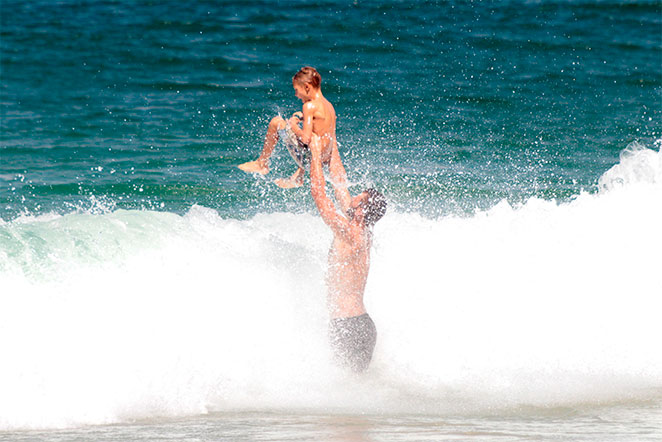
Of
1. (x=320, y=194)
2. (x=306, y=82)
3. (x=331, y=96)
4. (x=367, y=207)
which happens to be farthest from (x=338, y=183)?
(x=331, y=96)

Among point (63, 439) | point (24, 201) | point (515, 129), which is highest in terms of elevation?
point (515, 129)

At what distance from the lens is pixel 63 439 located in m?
5.17

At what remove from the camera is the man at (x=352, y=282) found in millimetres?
6434

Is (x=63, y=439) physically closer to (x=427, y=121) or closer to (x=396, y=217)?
(x=396, y=217)

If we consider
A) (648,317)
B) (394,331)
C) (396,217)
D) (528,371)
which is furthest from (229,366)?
(648,317)

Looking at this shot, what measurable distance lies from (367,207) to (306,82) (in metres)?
1.02

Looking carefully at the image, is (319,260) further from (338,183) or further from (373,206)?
(373,206)

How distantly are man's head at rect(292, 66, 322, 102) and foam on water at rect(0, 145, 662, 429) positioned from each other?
1.65 metres

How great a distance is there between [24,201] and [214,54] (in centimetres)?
756

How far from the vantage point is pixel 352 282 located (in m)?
6.50

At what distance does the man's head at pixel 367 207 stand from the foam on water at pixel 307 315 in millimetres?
874

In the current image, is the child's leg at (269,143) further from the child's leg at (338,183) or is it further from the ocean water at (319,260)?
the ocean water at (319,260)

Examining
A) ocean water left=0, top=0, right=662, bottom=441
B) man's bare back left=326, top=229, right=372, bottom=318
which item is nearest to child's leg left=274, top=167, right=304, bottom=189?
man's bare back left=326, top=229, right=372, bottom=318

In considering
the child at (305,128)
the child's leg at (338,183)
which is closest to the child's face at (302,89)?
the child at (305,128)
